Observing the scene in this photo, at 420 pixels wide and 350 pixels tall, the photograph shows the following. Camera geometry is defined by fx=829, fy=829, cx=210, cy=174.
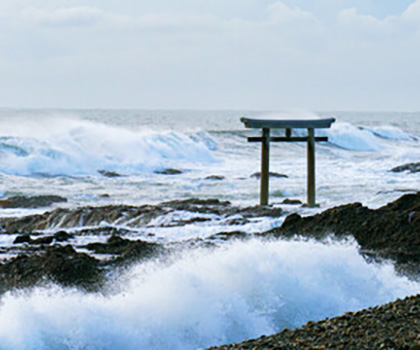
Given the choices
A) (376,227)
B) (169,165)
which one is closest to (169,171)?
(169,165)

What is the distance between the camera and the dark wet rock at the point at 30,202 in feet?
58.0

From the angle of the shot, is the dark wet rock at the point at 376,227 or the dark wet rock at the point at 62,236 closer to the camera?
the dark wet rock at the point at 376,227

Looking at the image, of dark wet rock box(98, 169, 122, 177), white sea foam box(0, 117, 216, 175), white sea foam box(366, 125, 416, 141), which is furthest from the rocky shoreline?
white sea foam box(366, 125, 416, 141)

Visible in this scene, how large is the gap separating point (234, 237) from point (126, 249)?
1.79 m

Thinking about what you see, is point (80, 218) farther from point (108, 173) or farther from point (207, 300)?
point (108, 173)

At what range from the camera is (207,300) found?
26.6 feet

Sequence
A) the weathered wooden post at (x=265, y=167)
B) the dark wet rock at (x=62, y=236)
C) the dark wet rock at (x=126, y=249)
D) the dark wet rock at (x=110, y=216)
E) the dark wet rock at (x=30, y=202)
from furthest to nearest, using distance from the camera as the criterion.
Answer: the dark wet rock at (x=30, y=202)
the weathered wooden post at (x=265, y=167)
the dark wet rock at (x=110, y=216)
the dark wet rock at (x=62, y=236)
the dark wet rock at (x=126, y=249)

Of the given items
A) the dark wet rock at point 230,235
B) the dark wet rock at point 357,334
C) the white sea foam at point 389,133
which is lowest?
the white sea foam at point 389,133

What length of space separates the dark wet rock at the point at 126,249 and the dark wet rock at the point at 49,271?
605 millimetres

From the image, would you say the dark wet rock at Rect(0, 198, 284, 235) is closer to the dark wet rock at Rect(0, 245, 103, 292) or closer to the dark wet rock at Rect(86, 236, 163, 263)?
the dark wet rock at Rect(86, 236, 163, 263)

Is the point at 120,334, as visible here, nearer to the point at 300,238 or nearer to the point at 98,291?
the point at 98,291

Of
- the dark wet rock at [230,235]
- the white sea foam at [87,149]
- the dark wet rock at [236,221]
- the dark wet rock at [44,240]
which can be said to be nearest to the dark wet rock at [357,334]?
the dark wet rock at [230,235]

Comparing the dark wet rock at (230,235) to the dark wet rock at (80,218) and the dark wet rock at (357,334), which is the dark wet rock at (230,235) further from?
the dark wet rock at (357,334)

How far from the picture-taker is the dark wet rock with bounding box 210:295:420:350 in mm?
6090
